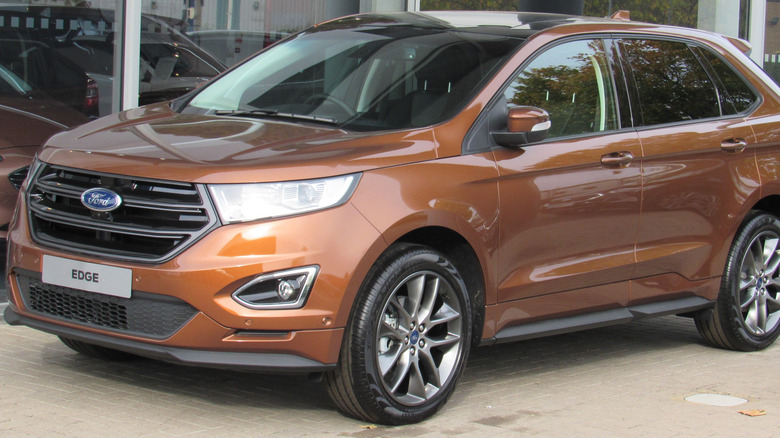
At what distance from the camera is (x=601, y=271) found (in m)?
5.80

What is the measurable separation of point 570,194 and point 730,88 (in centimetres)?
187

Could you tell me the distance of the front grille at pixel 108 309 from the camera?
4559 mm

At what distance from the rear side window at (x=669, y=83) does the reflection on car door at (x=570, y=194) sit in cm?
26

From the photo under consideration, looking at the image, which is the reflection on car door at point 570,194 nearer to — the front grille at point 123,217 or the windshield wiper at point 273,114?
the windshield wiper at point 273,114

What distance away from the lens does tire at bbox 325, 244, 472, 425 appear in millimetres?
4730

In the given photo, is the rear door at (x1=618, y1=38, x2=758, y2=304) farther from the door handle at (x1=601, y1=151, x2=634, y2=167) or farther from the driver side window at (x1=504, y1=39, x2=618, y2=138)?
the driver side window at (x1=504, y1=39, x2=618, y2=138)

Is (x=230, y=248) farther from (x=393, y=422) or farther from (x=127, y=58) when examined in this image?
(x=127, y=58)

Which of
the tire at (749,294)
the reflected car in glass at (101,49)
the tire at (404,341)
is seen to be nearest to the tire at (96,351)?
the tire at (404,341)

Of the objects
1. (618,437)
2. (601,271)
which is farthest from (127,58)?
(618,437)

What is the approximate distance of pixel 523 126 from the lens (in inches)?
207

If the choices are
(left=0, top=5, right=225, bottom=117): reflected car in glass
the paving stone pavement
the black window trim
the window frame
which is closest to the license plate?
the paving stone pavement

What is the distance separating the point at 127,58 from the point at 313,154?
5.51m

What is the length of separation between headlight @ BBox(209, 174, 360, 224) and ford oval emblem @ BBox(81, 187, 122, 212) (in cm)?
45

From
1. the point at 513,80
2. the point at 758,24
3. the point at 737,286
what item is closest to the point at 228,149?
the point at 513,80
